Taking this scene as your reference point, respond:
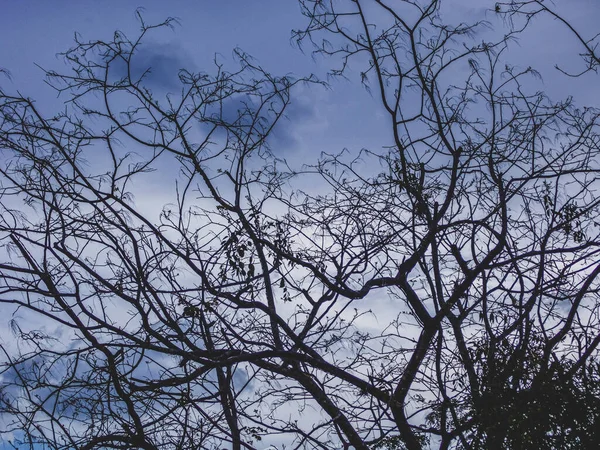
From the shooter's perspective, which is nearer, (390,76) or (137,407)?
(137,407)

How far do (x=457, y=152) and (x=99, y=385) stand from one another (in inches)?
155

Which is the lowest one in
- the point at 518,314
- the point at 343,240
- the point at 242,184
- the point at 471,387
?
the point at 471,387

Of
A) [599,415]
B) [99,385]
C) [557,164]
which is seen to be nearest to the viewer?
[599,415]

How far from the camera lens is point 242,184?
6699 millimetres

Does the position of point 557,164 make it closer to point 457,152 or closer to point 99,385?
point 457,152

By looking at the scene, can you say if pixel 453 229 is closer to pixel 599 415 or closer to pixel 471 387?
pixel 471 387

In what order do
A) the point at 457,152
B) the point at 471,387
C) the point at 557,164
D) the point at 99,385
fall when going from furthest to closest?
1. the point at 557,164
2. the point at 457,152
3. the point at 471,387
4. the point at 99,385

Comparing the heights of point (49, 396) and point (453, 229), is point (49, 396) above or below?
below

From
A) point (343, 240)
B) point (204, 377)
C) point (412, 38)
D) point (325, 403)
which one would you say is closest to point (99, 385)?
point (204, 377)

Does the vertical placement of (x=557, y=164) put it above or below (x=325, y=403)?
above

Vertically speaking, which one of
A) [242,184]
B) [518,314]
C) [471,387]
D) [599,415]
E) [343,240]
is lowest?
[599,415]

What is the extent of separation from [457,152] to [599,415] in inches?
104

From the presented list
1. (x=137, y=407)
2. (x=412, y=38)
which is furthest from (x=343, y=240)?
(x=137, y=407)

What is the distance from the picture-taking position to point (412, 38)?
6008 mm
